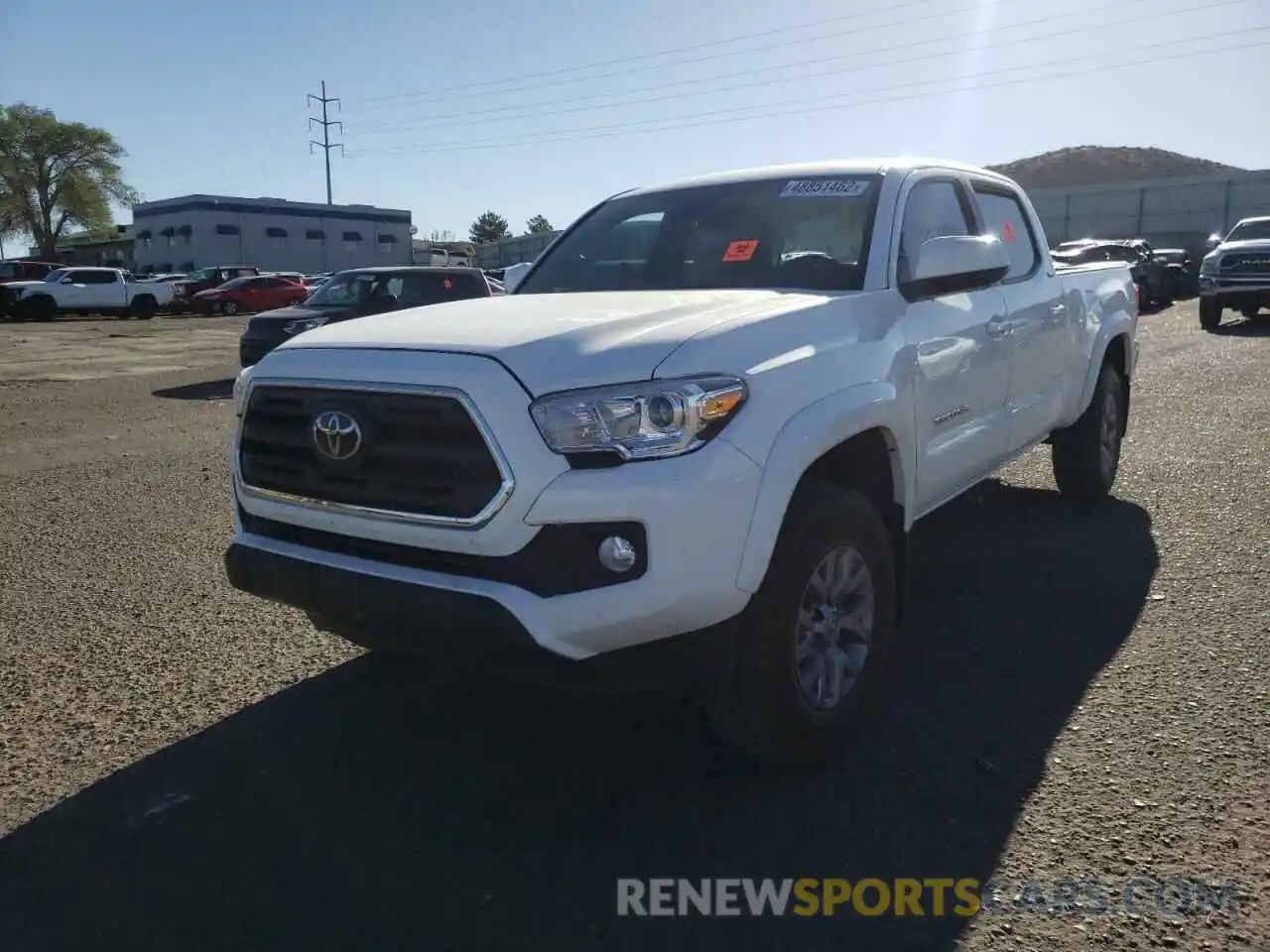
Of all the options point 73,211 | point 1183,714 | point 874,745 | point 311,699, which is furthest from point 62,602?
point 73,211

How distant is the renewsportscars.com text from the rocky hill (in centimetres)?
9295

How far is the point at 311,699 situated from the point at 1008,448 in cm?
317

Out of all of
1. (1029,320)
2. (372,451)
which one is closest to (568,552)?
(372,451)

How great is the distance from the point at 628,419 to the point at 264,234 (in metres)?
69.8

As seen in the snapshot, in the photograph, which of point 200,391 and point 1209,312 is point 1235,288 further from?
point 200,391

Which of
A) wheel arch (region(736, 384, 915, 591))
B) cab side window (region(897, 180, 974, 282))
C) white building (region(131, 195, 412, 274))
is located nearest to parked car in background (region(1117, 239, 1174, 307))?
cab side window (region(897, 180, 974, 282))

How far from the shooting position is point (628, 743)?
11.7ft

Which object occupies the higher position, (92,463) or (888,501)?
(888,501)

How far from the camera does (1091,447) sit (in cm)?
627

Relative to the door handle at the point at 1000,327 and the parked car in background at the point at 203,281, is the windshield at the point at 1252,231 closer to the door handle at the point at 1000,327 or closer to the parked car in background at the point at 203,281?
the door handle at the point at 1000,327

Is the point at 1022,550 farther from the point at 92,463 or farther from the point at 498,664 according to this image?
the point at 92,463

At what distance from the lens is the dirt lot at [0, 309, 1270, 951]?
2.64m

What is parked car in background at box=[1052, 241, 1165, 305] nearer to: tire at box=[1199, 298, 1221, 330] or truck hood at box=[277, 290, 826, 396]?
tire at box=[1199, 298, 1221, 330]

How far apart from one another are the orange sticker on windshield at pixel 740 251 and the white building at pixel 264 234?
65.6 metres
